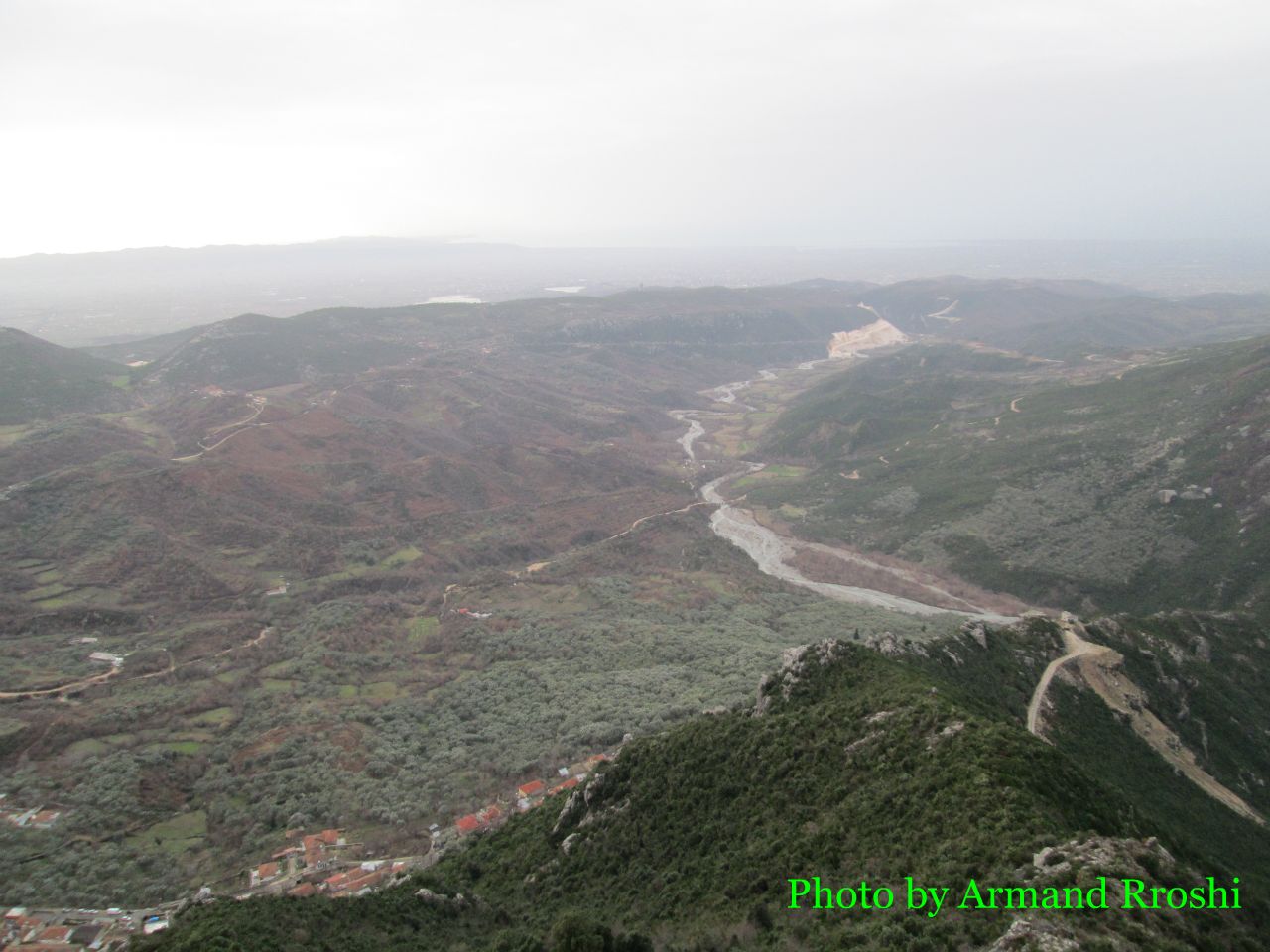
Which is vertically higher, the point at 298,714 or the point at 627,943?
the point at 627,943

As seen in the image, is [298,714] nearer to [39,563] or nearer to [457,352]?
[39,563]

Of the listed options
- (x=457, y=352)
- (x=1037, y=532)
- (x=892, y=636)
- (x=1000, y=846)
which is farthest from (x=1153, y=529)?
(x=457, y=352)

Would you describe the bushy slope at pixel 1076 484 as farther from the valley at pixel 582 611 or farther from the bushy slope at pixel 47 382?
the bushy slope at pixel 47 382

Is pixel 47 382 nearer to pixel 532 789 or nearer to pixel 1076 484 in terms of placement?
pixel 532 789

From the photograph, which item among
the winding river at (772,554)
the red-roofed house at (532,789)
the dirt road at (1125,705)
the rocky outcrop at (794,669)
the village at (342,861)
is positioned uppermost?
the rocky outcrop at (794,669)

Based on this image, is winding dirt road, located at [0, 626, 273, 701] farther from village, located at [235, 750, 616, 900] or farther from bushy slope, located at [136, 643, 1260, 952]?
bushy slope, located at [136, 643, 1260, 952]

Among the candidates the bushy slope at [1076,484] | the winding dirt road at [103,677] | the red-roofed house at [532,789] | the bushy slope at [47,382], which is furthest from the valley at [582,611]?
the red-roofed house at [532,789]

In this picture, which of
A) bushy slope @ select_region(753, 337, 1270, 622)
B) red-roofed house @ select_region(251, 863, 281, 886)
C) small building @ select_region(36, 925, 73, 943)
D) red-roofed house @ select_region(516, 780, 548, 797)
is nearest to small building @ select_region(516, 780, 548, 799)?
red-roofed house @ select_region(516, 780, 548, 797)
